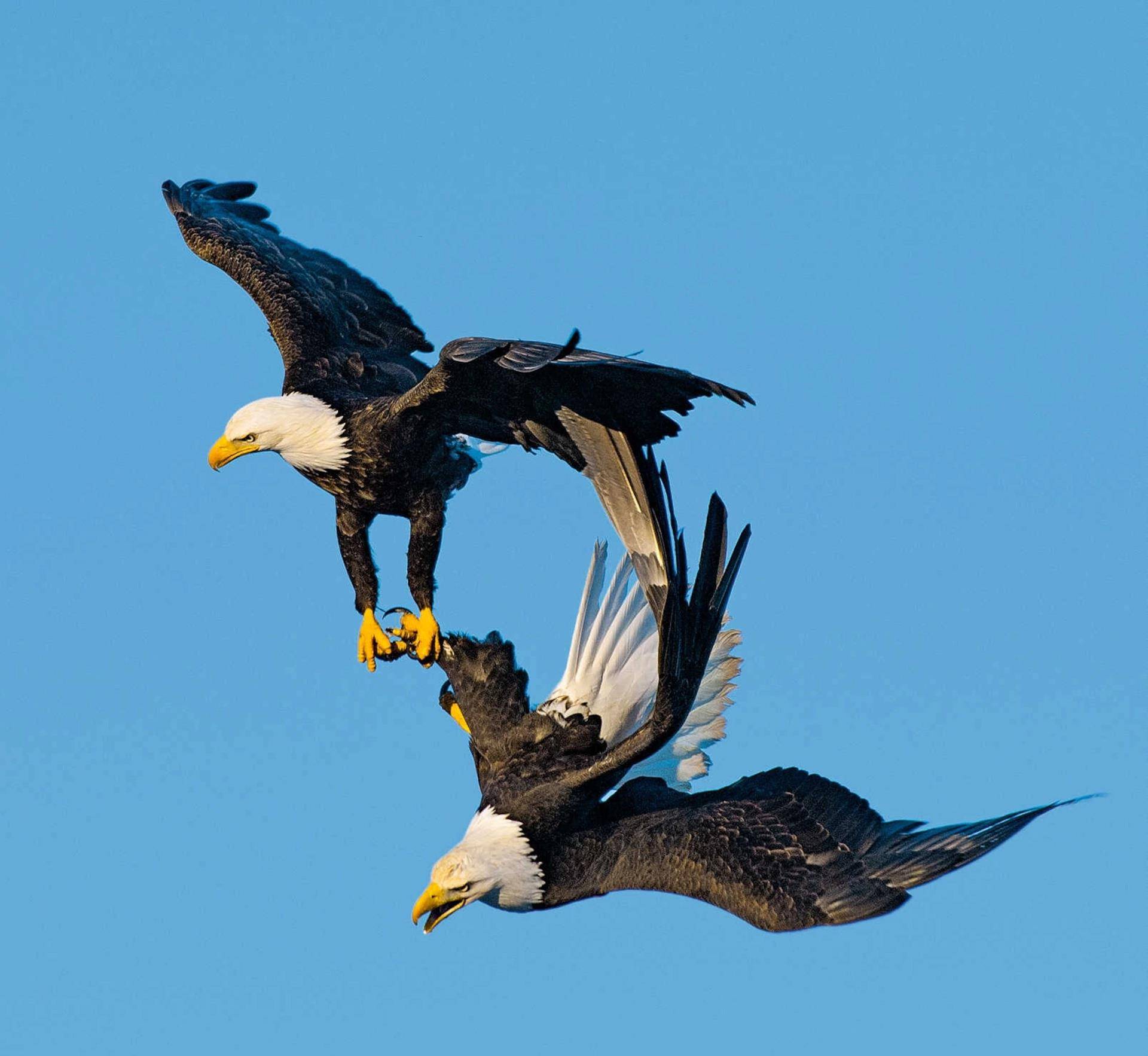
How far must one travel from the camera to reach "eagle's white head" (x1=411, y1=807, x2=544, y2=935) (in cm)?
1071

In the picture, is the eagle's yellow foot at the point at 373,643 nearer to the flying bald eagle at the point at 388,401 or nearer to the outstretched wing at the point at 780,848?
the flying bald eagle at the point at 388,401

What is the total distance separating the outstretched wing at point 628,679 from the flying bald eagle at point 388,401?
690 mm

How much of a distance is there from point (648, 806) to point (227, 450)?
237cm

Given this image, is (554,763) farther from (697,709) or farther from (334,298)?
(334,298)

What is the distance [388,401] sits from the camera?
1097cm

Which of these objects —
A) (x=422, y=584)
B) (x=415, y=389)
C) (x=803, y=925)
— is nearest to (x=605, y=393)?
(x=415, y=389)

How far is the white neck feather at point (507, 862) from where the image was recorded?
10.7 metres

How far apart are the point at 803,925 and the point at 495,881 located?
4.24 feet

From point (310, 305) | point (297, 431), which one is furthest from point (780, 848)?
point (310, 305)

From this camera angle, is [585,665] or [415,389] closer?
Result: [415,389]

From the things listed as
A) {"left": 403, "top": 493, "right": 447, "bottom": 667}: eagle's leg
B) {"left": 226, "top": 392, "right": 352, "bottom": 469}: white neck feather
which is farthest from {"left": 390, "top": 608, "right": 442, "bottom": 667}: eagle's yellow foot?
{"left": 226, "top": 392, "right": 352, "bottom": 469}: white neck feather

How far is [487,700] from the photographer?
449 inches

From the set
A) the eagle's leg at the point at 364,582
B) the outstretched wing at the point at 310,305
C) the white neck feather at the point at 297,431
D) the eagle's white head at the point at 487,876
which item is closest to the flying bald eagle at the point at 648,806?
the eagle's white head at the point at 487,876

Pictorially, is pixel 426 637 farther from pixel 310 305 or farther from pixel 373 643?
pixel 310 305
